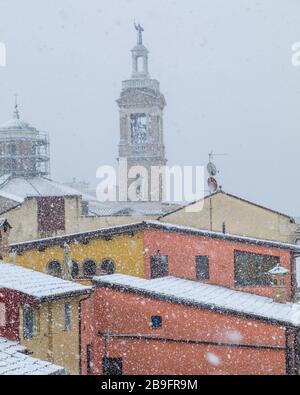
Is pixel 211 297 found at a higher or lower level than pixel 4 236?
lower

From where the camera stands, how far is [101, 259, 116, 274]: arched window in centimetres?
1889

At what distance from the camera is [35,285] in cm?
1387

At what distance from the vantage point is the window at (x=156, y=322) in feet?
50.8

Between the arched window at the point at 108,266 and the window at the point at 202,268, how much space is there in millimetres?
2530

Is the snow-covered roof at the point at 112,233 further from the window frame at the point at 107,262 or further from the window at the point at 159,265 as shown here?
the window at the point at 159,265

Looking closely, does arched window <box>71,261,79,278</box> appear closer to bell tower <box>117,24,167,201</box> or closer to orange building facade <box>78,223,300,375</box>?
orange building facade <box>78,223,300,375</box>

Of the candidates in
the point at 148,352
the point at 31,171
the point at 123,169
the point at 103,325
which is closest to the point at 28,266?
the point at 103,325

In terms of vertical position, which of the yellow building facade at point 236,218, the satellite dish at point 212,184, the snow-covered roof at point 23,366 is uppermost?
the satellite dish at point 212,184

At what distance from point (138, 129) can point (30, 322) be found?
29294 millimetres

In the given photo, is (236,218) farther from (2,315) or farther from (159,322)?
(2,315)

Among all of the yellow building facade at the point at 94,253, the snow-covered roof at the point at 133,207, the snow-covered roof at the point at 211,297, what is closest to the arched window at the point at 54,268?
the yellow building facade at the point at 94,253

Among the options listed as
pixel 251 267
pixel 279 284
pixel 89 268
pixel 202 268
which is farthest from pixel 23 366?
pixel 251 267

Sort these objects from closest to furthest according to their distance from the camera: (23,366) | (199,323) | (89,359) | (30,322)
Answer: (23,366)
(30,322)
(199,323)
(89,359)
